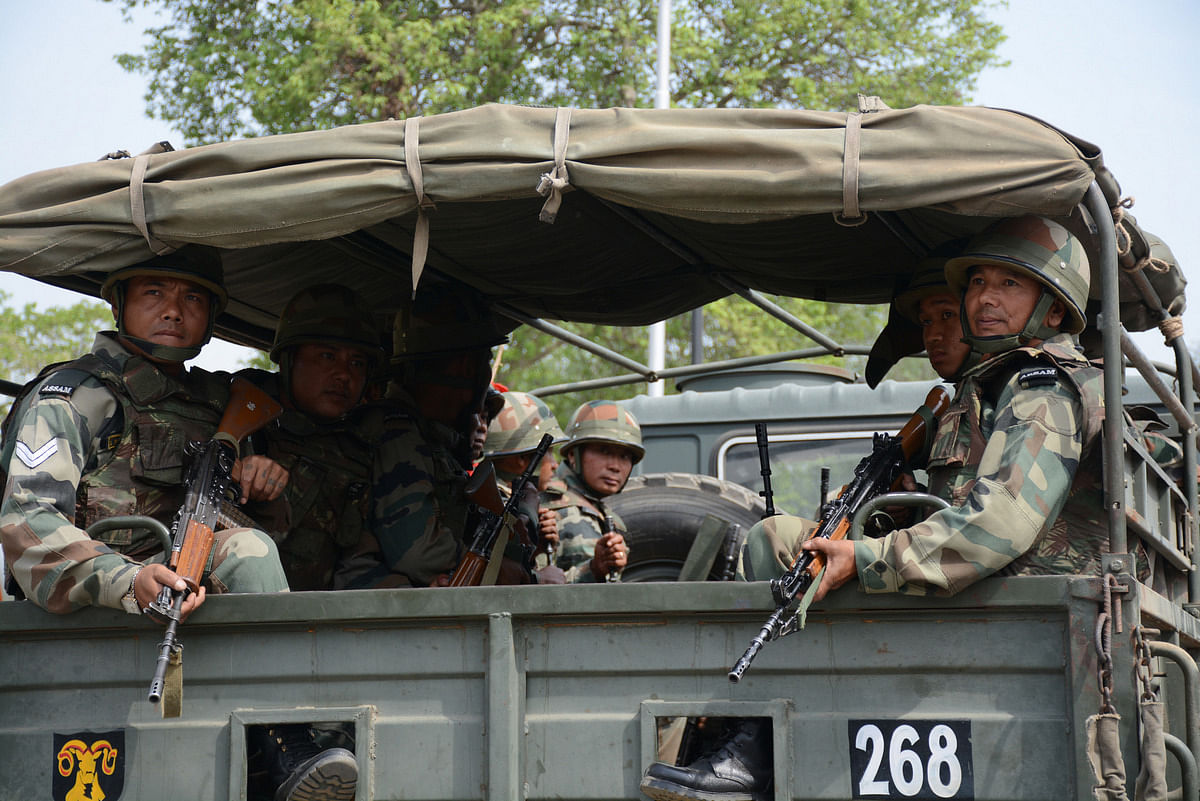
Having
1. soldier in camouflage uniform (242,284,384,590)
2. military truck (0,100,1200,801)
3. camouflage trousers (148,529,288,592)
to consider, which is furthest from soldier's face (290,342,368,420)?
military truck (0,100,1200,801)

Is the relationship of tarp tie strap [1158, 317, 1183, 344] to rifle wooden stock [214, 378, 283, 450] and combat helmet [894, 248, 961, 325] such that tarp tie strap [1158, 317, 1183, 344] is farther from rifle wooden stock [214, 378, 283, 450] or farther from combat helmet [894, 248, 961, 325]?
rifle wooden stock [214, 378, 283, 450]

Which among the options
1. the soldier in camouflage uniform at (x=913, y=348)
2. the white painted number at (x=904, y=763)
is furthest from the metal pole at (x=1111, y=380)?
the white painted number at (x=904, y=763)

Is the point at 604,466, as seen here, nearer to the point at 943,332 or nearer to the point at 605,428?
the point at 605,428

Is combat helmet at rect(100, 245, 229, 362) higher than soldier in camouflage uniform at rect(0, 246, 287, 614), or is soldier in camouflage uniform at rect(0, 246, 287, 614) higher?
combat helmet at rect(100, 245, 229, 362)

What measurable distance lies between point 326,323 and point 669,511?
256 cm

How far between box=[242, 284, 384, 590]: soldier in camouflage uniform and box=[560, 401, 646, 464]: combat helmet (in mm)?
1804

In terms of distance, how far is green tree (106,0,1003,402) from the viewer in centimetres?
1538

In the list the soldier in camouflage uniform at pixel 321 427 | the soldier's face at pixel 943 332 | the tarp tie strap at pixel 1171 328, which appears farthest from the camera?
the soldier in camouflage uniform at pixel 321 427

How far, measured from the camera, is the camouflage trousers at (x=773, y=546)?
3.69 m

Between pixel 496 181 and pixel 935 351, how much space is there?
1.77 m

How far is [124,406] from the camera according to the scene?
13.2 ft

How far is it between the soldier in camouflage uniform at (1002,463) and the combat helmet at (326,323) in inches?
75.1

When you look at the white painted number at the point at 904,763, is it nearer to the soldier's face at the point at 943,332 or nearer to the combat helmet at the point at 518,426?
the soldier's face at the point at 943,332

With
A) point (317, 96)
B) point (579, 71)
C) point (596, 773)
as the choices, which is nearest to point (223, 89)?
point (317, 96)
